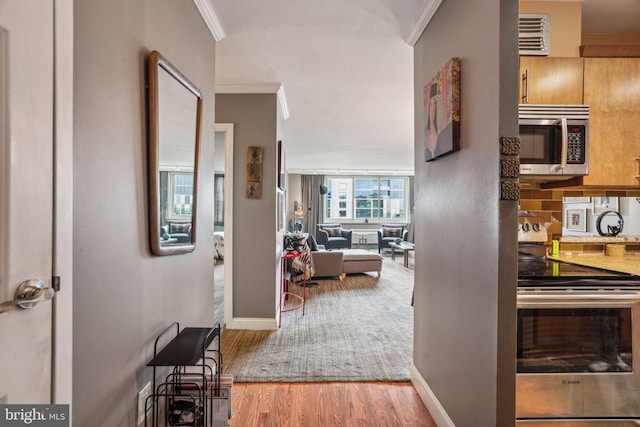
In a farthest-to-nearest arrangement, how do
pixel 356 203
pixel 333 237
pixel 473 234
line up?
1. pixel 356 203
2. pixel 333 237
3. pixel 473 234

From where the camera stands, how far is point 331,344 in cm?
294

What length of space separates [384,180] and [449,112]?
8840 mm

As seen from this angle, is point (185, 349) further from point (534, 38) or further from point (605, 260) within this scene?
point (605, 260)

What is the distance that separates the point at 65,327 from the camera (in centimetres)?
87

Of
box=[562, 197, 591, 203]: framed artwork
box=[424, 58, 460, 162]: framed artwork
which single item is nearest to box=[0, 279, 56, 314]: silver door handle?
box=[424, 58, 460, 162]: framed artwork

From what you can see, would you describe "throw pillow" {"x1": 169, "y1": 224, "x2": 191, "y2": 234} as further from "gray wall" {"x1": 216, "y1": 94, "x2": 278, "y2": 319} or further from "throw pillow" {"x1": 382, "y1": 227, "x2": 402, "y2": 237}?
"throw pillow" {"x1": 382, "y1": 227, "x2": 402, "y2": 237}

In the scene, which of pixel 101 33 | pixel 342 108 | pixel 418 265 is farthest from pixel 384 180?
pixel 101 33

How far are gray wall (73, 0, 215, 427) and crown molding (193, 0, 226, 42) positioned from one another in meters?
0.43

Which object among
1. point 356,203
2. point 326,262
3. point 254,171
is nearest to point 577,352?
point 254,171

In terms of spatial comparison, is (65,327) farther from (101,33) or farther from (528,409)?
(528,409)

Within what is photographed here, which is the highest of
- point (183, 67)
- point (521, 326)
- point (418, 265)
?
point (183, 67)

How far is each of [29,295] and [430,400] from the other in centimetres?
206

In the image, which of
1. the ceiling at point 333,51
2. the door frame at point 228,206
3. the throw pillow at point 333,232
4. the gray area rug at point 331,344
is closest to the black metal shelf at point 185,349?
the gray area rug at point 331,344

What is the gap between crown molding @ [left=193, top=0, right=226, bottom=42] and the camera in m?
1.91
